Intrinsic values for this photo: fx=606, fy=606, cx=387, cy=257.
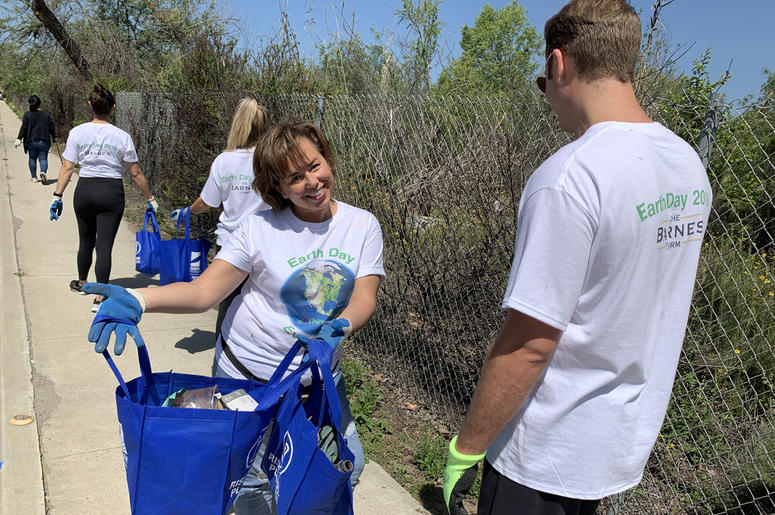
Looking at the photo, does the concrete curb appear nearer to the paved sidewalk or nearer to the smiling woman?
the paved sidewalk

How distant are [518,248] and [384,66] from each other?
484 cm

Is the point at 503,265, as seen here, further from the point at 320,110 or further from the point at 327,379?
the point at 320,110

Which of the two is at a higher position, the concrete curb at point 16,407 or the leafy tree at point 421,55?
the leafy tree at point 421,55

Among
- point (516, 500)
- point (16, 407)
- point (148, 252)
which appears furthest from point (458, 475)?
point (148, 252)

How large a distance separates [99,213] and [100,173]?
15.3 inches

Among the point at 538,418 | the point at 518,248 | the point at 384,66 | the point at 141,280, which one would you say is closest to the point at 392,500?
the point at 538,418

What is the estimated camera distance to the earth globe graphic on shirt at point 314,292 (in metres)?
2.21

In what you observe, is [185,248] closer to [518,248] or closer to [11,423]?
[11,423]

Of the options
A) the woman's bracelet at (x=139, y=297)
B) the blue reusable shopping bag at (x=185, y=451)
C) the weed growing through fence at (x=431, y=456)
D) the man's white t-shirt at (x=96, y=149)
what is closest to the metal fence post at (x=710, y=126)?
the blue reusable shopping bag at (x=185, y=451)

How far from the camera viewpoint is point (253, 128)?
398 cm

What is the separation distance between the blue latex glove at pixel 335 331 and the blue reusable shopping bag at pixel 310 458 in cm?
9

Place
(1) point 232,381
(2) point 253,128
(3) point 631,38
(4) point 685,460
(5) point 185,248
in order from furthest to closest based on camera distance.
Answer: (5) point 185,248
(2) point 253,128
(4) point 685,460
(1) point 232,381
(3) point 631,38

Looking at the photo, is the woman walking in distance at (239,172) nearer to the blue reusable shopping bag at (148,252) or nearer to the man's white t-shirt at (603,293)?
the blue reusable shopping bag at (148,252)

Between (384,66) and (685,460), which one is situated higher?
(384,66)
